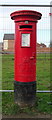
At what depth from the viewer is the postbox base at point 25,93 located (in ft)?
13.8

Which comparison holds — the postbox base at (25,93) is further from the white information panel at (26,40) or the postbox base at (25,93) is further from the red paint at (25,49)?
the white information panel at (26,40)

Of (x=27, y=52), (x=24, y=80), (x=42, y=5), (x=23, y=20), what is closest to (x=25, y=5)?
(x=42, y=5)

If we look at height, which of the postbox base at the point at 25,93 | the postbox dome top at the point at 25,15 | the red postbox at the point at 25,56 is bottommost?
the postbox base at the point at 25,93

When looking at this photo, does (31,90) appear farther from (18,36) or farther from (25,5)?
(25,5)

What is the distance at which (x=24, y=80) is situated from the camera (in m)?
4.20

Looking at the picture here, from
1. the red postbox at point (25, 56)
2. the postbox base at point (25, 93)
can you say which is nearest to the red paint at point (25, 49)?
the red postbox at point (25, 56)

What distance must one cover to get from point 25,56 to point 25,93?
0.84m

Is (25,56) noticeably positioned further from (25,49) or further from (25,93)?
(25,93)

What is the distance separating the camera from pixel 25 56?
4.14 metres

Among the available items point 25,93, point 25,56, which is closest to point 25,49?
point 25,56

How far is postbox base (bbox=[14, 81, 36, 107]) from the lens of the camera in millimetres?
4191

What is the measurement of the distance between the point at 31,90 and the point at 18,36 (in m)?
1.26

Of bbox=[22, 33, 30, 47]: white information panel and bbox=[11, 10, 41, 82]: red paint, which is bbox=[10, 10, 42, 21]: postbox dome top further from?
bbox=[22, 33, 30, 47]: white information panel

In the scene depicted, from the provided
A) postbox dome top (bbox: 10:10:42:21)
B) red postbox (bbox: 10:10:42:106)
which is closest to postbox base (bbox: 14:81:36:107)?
red postbox (bbox: 10:10:42:106)
